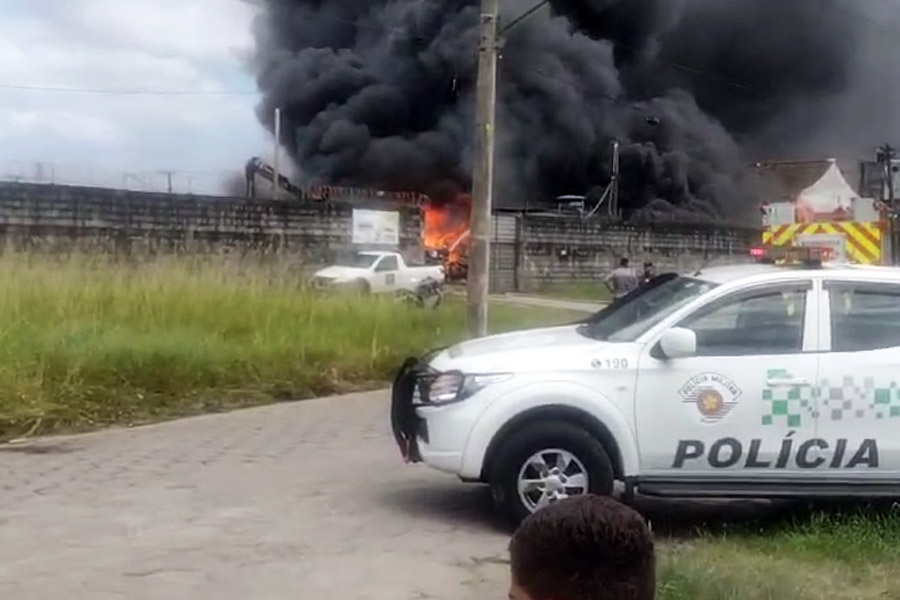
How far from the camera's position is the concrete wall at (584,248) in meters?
40.9

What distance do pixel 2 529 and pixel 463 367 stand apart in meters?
2.60

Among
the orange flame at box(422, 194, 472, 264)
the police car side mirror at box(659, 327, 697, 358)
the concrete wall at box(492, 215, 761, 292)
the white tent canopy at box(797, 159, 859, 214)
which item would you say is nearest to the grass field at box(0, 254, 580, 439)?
the white tent canopy at box(797, 159, 859, 214)

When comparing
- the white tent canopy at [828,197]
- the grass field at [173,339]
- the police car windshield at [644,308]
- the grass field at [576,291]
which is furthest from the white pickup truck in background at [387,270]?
the police car windshield at [644,308]

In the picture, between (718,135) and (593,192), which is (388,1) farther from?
(718,135)

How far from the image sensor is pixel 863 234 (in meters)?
16.9

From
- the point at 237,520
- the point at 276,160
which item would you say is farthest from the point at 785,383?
the point at 276,160

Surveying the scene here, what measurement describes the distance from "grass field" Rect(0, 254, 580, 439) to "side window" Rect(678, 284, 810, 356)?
214 inches

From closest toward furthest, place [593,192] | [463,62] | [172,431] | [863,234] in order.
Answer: [172,431] < [863,234] < [463,62] < [593,192]

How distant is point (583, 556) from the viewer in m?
2.35

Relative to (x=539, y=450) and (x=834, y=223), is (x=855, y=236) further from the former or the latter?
(x=539, y=450)

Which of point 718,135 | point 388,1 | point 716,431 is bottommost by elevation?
point 716,431

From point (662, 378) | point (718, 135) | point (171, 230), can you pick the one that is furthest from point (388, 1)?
point (662, 378)

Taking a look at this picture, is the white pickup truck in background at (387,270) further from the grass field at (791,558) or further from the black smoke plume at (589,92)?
the grass field at (791,558)

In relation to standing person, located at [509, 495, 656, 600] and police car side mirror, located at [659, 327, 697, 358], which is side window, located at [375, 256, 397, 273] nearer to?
police car side mirror, located at [659, 327, 697, 358]
